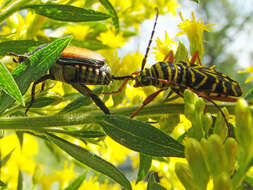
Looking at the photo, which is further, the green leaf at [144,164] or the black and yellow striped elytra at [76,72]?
the green leaf at [144,164]

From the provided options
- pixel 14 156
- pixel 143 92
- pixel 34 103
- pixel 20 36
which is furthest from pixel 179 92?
pixel 14 156

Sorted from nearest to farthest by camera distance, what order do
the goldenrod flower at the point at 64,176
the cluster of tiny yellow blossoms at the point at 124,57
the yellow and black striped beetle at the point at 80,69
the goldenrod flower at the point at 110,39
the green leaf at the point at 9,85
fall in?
the green leaf at the point at 9,85 → the yellow and black striped beetle at the point at 80,69 → the cluster of tiny yellow blossoms at the point at 124,57 → the goldenrod flower at the point at 110,39 → the goldenrod flower at the point at 64,176

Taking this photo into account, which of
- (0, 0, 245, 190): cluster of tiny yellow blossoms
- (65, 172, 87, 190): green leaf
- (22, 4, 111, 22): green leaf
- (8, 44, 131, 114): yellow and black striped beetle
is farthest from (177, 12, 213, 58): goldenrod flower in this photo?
(65, 172, 87, 190): green leaf

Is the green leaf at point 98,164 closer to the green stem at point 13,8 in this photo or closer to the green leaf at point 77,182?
the green leaf at point 77,182

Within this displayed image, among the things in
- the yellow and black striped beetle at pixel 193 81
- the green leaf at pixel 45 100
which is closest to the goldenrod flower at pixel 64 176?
the green leaf at pixel 45 100

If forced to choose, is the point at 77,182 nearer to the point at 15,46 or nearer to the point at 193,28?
the point at 15,46

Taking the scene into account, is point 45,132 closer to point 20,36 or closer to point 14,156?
point 20,36

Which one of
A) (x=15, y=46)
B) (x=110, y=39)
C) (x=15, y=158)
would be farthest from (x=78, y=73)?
(x=15, y=158)
